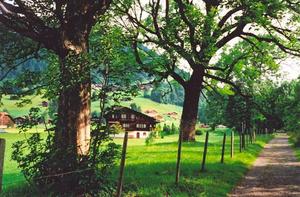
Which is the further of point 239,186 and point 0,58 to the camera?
point 239,186

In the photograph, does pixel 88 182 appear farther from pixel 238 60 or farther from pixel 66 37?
pixel 238 60

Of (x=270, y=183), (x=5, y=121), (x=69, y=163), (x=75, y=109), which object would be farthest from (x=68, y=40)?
(x=5, y=121)

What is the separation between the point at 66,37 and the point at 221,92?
30285mm

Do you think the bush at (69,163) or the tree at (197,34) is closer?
the bush at (69,163)

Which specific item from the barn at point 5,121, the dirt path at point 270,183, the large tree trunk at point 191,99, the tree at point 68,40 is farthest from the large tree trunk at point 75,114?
the barn at point 5,121

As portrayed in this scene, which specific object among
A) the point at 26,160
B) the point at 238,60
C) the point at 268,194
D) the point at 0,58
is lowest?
the point at 268,194

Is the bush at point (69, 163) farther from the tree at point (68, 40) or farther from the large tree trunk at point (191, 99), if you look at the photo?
the large tree trunk at point (191, 99)

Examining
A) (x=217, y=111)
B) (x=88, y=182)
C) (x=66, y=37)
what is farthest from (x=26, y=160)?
(x=217, y=111)

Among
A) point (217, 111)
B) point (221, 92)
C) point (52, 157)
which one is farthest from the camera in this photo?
point (217, 111)

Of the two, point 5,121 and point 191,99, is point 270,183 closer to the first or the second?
point 191,99

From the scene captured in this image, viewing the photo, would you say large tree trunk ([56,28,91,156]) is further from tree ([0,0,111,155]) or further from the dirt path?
the dirt path

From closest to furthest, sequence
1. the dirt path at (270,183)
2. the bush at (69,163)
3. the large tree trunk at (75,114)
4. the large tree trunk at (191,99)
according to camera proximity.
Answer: the bush at (69,163) → the large tree trunk at (75,114) → the dirt path at (270,183) → the large tree trunk at (191,99)

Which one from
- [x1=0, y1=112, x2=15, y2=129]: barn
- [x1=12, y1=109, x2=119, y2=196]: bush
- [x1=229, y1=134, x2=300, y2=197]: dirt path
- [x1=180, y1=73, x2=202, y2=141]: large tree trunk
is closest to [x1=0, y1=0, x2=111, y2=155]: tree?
[x1=12, y1=109, x2=119, y2=196]: bush

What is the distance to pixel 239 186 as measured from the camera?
61.1ft
